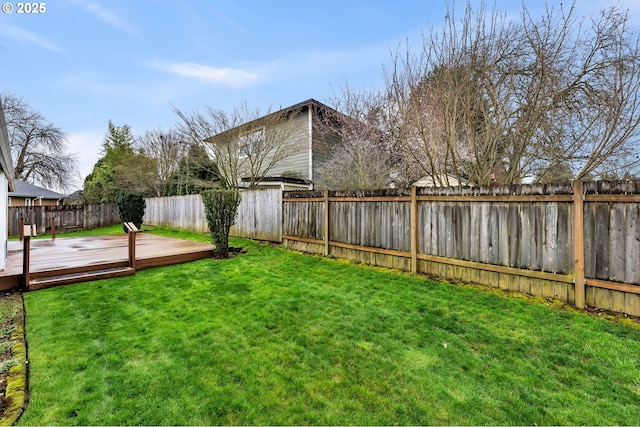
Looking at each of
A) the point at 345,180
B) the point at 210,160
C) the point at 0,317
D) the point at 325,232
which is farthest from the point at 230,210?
the point at 210,160

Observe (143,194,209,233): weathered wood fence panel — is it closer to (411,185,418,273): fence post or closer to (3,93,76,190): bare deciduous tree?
(411,185,418,273): fence post

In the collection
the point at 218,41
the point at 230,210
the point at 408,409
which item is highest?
the point at 218,41

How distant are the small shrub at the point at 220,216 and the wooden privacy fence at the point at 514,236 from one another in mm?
2833

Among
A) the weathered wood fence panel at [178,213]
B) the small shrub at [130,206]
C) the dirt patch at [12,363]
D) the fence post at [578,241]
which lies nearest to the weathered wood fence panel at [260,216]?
the weathered wood fence panel at [178,213]

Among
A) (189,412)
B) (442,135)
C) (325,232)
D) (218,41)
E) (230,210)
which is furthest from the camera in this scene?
(218,41)

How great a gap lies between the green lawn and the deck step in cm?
33

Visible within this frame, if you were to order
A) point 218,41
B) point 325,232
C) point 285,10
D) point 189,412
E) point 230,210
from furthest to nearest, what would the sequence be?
point 218,41
point 285,10
point 230,210
point 325,232
point 189,412

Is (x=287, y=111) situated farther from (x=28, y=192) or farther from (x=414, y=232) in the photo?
(x=28, y=192)

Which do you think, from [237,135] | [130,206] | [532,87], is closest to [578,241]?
[532,87]

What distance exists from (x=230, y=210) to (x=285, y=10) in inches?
246

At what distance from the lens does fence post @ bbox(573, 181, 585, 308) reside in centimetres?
364

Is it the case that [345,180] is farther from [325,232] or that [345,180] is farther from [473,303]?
[473,303]

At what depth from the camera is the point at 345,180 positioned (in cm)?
1122

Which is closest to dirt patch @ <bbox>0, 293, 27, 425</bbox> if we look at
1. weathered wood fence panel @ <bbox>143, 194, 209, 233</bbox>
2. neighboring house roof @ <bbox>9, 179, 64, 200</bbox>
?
weathered wood fence panel @ <bbox>143, 194, 209, 233</bbox>
